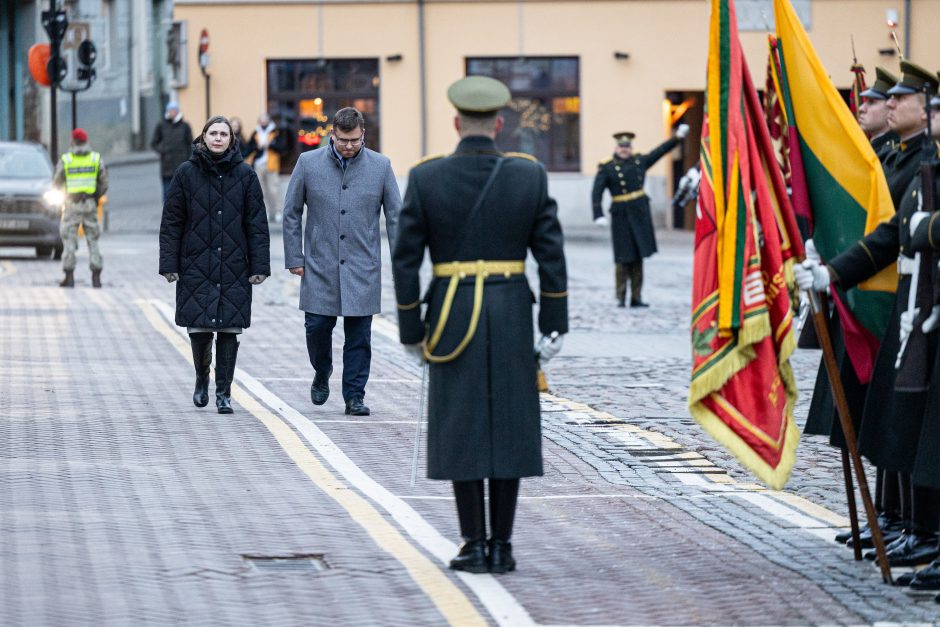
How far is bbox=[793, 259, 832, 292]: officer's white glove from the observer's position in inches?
282

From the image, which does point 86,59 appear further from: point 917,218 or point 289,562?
point 917,218

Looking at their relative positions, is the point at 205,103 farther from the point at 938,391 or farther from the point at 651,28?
the point at 938,391

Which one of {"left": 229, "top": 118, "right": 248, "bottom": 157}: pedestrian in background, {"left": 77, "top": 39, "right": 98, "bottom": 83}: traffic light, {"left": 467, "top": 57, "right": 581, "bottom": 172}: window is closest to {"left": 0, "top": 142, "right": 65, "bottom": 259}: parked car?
{"left": 229, "top": 118, "right": 248, "bottom": 157}: pedestrian in background

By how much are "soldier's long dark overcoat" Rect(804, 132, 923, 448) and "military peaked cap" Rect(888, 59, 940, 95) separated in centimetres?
23

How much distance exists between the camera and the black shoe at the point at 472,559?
721 centimetres

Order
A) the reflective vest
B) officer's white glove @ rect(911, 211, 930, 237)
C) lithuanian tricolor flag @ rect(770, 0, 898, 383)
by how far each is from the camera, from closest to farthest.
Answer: officer's white glove @ rect(911, 211, 930, 237) < lithuanian tricolor flag @ rect(770, 0, 898, 383) < the reflective vest

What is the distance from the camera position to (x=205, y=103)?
34.7m

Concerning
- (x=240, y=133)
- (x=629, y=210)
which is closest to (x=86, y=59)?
(x=240, y=133)

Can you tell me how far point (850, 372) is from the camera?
761cm

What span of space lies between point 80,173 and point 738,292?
614 inches

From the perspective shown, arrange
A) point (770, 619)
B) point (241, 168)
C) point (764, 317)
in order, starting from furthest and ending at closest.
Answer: point (241, 168), point (764, 317), point (770, 619)

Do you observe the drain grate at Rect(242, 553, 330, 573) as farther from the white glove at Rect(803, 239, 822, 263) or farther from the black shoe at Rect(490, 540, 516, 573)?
the white glove at Rect(803, 239, 822, 263)

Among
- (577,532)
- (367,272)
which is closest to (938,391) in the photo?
(577,532)

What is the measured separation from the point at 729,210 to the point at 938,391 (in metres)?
1.03
